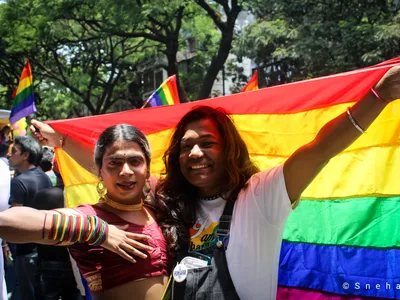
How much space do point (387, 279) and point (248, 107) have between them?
107 cm

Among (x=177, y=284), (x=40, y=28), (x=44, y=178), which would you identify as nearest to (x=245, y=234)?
(x=177, y=284)

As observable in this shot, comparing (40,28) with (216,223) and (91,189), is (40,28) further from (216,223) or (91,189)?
(216,223)

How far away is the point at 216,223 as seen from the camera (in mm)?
2021

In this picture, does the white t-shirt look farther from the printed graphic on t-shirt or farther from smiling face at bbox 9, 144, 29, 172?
smiling face at bbox 9, 144, 29, 172

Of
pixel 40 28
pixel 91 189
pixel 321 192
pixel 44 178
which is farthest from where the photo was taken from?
pixel 40 28

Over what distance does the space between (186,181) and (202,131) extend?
25 cm

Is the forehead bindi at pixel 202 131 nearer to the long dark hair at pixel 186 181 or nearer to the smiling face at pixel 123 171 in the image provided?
the long dark hair at pixel 186 181

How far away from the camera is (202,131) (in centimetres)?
214

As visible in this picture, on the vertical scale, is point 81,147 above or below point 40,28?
below

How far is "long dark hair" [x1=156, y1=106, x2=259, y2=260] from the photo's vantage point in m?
2.07

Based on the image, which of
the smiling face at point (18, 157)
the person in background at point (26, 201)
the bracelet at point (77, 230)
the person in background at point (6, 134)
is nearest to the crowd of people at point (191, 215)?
the bracelet at point (77, 230)

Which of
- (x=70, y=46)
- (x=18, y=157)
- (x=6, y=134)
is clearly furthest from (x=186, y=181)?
(x=70, y=46)

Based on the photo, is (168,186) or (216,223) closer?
(216,223)

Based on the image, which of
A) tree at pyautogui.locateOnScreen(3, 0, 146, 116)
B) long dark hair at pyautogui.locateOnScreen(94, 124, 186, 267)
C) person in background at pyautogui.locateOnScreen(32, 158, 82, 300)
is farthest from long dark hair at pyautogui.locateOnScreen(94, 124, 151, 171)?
tree at pyautogui.locateOnScreen(3, 0, 146, 116)
